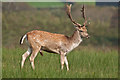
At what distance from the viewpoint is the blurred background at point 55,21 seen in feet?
65.4

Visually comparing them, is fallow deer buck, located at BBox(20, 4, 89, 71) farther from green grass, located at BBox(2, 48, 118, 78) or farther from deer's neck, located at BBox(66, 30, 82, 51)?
green grass, located at BBox(2, 48, 118, 78)

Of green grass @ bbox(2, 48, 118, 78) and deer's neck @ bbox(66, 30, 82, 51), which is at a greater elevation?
deer's neck @ bbox(66, 30, 82, 51)

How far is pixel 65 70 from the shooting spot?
25.2ft

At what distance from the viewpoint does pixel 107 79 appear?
720cm

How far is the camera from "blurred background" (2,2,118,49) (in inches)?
785

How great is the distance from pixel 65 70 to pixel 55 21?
15.9m

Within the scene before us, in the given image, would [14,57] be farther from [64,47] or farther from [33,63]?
[64,47]

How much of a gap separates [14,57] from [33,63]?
64cm

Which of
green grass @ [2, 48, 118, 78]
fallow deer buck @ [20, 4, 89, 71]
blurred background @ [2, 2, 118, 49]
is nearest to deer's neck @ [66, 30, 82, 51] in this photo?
fallow deer buck @ [20, 4, 89, 71]

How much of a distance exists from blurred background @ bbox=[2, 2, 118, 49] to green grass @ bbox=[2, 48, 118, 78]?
776 cm

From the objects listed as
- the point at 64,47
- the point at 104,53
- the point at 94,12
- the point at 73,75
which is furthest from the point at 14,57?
the point at 94,12

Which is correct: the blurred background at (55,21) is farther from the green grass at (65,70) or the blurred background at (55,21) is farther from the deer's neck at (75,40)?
the deer's neck at (75,40)

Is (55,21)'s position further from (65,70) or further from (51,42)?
(65,70)

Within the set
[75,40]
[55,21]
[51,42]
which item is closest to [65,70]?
[51,42]
